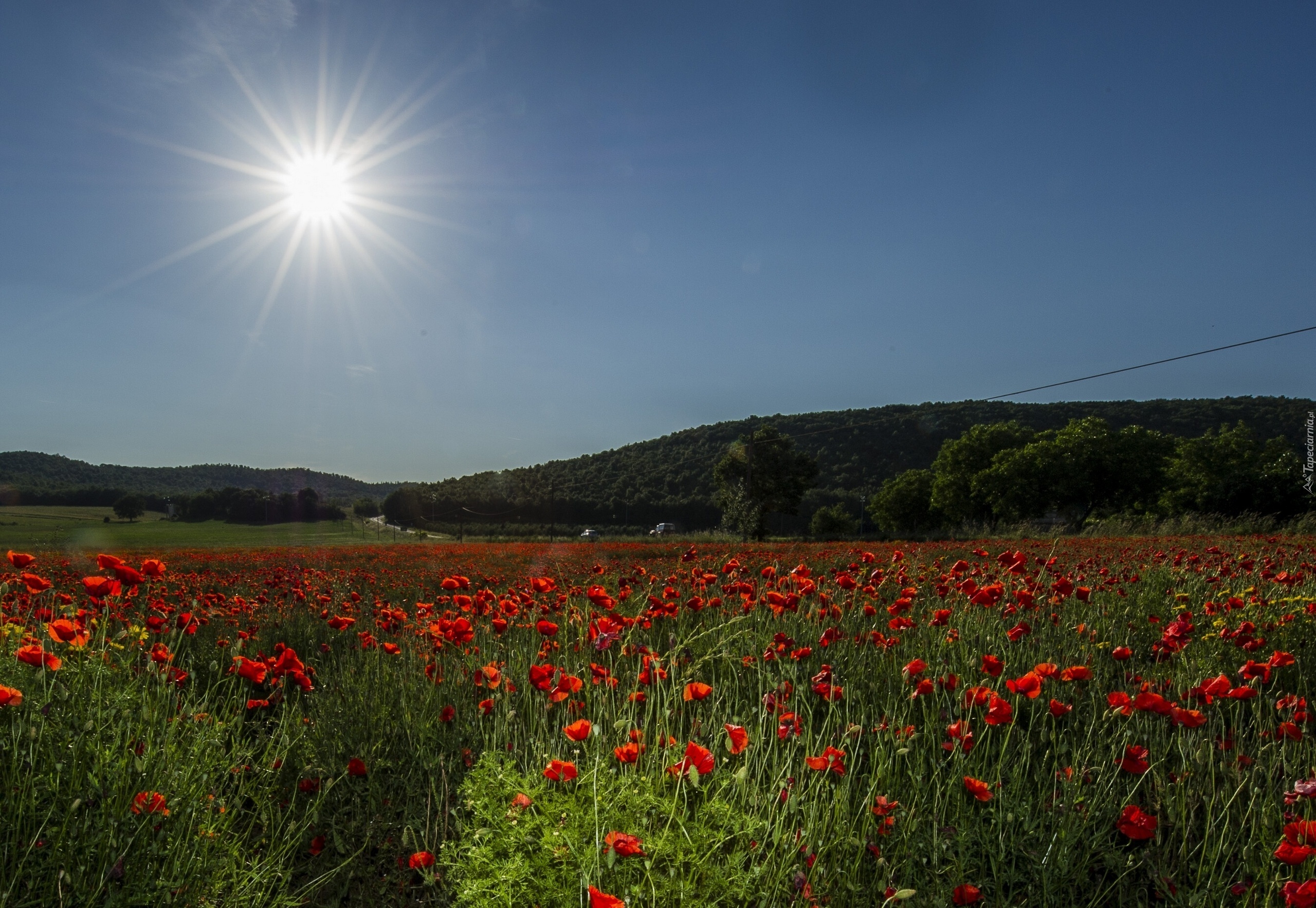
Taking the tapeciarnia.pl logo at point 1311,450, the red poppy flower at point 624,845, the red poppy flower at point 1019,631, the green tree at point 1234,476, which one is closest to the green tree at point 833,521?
the green tree at point 1234,476

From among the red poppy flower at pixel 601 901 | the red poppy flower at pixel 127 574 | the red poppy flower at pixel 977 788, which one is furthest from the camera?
the red poppy flower at pixel 127 574

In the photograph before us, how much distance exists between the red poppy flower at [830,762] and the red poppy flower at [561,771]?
676mm

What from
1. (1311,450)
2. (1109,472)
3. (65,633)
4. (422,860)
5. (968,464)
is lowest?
(422,860)

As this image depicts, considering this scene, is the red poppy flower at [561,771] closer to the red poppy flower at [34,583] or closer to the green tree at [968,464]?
the red poppy flower at [34,583]

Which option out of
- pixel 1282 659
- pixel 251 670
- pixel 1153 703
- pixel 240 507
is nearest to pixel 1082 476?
pixel 1282 659

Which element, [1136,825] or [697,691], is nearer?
[1136,825]

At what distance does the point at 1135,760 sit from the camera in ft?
7.49

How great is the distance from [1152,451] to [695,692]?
52187 millimetres

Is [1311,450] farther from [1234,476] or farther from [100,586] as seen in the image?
[100,586]

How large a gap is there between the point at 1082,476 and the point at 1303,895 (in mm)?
46989

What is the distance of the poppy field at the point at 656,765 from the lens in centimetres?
193

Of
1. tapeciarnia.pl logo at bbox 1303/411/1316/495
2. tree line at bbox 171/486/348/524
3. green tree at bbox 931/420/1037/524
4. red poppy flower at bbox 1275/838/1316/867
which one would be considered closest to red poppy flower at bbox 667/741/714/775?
red poppy flower at bbox 1275/838/1316/867

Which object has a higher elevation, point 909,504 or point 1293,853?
point 1293,853

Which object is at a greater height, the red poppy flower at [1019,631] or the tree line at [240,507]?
the tree line at [240,507]
